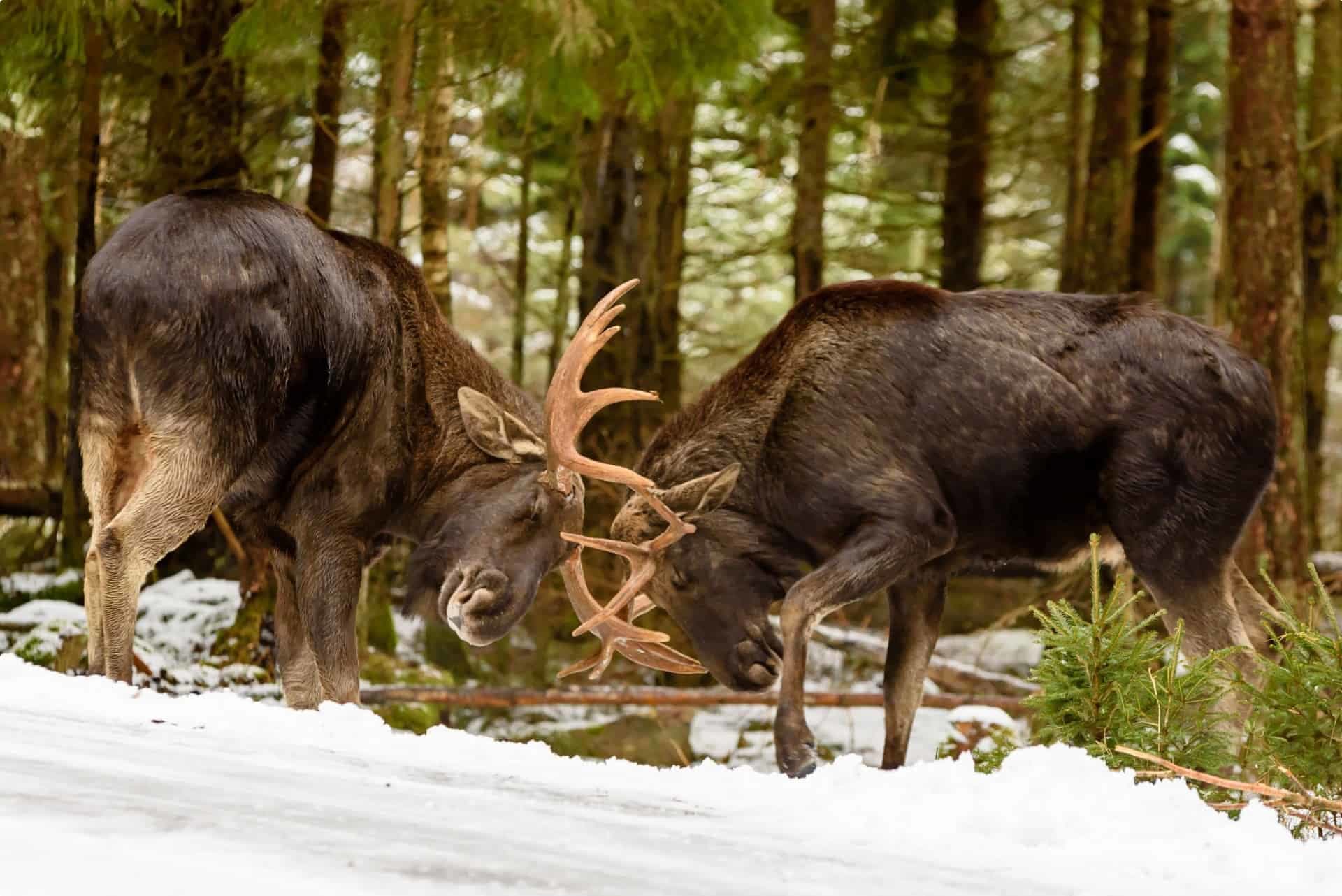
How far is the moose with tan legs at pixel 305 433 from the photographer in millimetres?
6250

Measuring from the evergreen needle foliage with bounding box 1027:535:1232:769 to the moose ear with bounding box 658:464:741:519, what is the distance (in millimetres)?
2534

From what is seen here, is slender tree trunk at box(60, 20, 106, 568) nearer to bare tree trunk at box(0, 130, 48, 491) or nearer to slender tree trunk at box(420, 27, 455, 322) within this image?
bare tree trunk at box(0, 130, 48, 491)

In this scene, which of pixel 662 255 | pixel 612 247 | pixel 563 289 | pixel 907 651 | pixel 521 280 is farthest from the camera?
pixel 563 289

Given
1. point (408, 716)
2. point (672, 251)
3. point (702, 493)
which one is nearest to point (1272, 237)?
point (702, 493)

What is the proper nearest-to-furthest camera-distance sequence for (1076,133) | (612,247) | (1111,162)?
1. (612,247)
2. (1111,162)
3. (1076,133)

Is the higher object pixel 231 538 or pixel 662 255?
pixel 662 255

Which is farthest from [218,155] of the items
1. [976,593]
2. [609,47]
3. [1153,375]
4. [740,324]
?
[740,324]

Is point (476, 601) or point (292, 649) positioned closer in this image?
point (476, 601)

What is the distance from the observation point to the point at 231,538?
8.92 meters

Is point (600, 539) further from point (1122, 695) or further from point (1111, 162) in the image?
point (1111, 162)

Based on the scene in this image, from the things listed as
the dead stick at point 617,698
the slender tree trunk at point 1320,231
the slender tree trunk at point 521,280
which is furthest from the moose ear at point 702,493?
the slender tree trunk at point 1320,231

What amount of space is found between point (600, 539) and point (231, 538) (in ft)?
9.89

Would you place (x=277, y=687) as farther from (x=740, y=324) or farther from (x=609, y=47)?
(x=740, y=324)

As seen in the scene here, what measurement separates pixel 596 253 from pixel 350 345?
5303 mm
